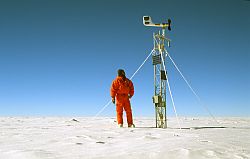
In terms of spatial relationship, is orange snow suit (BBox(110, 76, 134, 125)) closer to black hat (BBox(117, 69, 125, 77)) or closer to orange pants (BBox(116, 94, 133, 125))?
orange pants (BBox(116, 94, 133, 125))

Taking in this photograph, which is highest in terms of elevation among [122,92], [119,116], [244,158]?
[122,92]

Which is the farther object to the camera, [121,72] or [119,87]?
[121,72]

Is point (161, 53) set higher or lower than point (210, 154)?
higher

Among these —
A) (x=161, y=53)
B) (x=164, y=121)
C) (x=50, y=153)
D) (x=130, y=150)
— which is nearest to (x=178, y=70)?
(x=161, y=53)

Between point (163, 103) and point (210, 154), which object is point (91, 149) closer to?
point (210, 154)

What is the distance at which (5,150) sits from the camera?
342 cm

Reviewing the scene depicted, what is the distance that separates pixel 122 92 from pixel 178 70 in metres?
1.84

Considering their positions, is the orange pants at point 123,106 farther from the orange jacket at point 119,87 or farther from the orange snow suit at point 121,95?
the orange jacket at point 119,87

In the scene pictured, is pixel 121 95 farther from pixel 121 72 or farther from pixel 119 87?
pixel 121 72

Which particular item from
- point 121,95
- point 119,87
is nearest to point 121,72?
point 119,87

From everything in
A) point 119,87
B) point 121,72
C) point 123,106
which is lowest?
point 123,106

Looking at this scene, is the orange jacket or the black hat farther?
the black hat

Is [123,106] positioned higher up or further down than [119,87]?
further down

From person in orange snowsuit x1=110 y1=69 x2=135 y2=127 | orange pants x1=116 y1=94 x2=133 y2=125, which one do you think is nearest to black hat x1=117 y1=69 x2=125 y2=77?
person in orange snowsuit x1=110 y1=69 x2=135 y2=127
